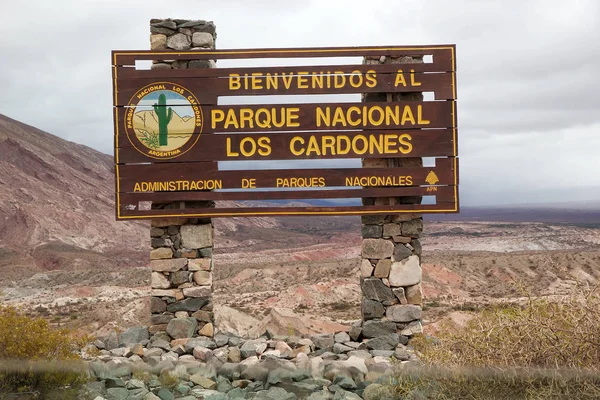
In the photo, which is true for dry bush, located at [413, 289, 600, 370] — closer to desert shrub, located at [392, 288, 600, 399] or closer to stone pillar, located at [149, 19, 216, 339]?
desert shrub, located at [392, 288, 600, 399]

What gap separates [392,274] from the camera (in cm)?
994

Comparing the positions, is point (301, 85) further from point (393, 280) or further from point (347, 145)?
point (393, 280)

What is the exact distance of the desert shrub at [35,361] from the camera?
6.23 meters

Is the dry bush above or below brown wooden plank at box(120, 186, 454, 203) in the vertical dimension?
below

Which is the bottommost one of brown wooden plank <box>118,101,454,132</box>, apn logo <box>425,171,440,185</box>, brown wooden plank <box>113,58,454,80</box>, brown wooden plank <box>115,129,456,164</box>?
apn logo <box>425,171,440,185</box>

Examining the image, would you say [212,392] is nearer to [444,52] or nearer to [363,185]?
[363,185]

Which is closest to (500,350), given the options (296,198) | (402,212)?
(402,212)

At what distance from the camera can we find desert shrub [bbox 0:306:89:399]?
245 inches

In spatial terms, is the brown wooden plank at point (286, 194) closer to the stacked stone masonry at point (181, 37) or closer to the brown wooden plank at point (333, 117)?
the brown wooden plank at point (333, 117)

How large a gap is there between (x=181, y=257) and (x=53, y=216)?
160 ft

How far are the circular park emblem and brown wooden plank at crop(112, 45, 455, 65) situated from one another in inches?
21.7

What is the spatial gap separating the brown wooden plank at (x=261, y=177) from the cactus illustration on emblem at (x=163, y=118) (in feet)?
1.51

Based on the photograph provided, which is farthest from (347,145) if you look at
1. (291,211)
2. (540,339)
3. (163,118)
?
(540,339)

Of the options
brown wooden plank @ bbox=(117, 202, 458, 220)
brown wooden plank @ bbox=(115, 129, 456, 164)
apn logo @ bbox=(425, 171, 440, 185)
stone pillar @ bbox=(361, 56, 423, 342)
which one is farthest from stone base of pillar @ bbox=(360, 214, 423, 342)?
brown wooden plank @ bbox=(115, 129, 456, 164)
